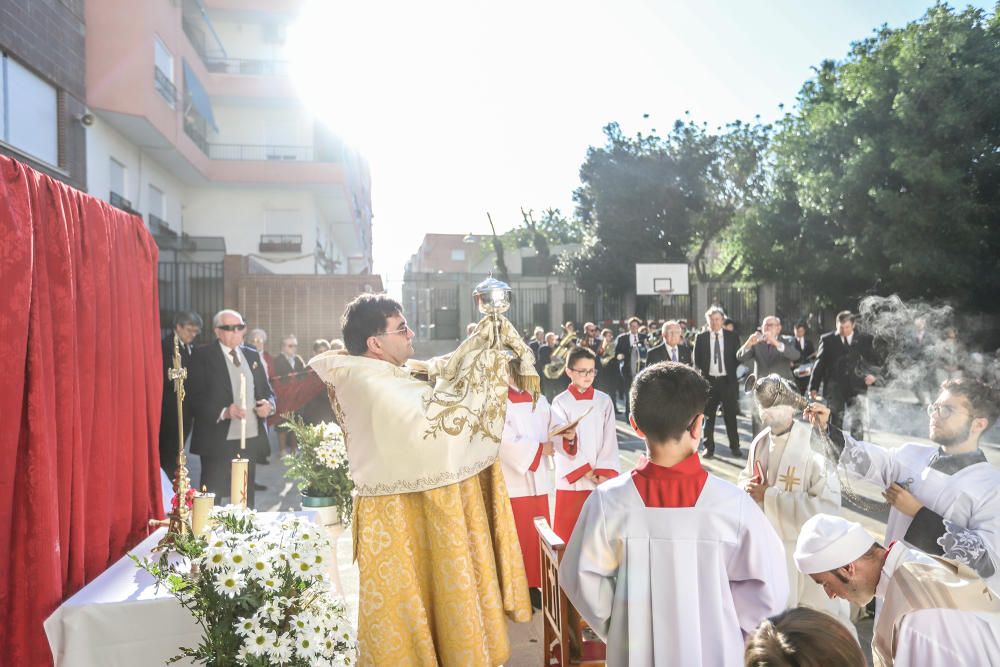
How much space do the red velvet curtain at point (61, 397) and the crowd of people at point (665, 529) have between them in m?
0.87

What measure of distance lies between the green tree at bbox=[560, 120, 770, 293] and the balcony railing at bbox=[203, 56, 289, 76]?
1563 cm

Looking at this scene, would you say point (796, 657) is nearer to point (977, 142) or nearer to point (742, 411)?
point (742, 411)

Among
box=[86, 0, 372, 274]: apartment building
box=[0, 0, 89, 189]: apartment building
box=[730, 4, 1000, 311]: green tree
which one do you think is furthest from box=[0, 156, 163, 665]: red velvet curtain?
box=[730, 4, 1000, 311]: green tree

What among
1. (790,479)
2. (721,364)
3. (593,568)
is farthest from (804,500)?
(721,364)

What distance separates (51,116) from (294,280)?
8.31 m

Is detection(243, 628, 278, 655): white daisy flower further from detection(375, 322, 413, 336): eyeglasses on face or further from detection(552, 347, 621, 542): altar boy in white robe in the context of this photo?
detection(552, 347, 621, 542): altar boy in white robe

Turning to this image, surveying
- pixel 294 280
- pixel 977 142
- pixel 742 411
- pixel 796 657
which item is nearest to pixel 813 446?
pixel 796 657

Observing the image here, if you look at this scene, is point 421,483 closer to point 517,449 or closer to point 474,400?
point 474,400

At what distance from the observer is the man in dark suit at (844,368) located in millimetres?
9148

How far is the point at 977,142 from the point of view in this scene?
20.0 m

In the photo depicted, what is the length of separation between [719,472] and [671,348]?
2.62 meters

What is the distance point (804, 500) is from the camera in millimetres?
3904

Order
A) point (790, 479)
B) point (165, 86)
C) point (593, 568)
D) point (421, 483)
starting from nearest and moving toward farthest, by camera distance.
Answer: point (593, 568) → point (421, 483) → point (790, 479) → point (165, 86)

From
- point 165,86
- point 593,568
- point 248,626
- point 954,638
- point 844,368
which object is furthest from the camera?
point 165,86
